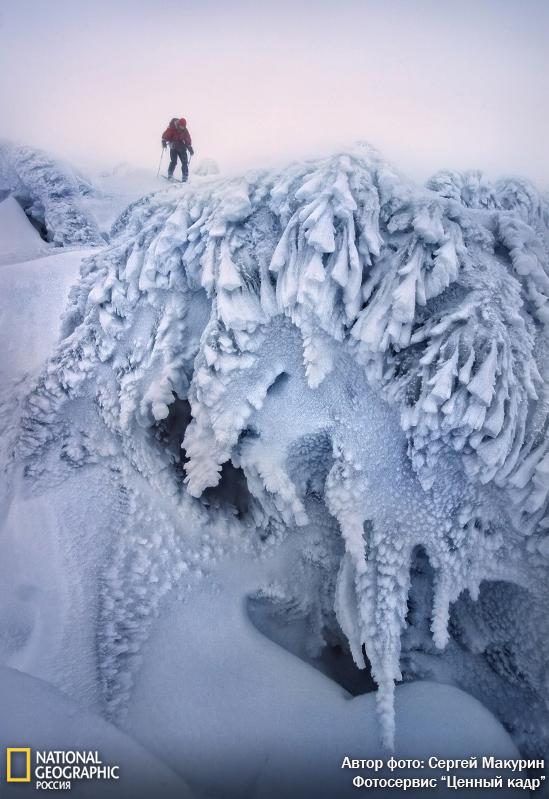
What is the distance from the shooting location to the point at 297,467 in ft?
1.84

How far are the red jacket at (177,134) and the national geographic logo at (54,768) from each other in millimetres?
621

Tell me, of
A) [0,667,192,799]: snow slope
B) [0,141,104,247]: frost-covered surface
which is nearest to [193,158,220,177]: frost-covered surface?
[0,141,104,247]: frost-covered surface

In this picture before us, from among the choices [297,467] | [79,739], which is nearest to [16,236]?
[297,467]

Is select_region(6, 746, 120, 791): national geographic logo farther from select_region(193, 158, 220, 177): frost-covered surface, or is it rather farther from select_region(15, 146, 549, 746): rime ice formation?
select_region(193, 158, 220, 177): frost-covered surface

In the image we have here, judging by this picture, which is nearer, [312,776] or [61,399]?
[312,776]

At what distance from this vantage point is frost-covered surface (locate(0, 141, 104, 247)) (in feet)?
2.38

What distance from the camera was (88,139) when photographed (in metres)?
0.57

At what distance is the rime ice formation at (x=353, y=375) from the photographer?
0.47 meters

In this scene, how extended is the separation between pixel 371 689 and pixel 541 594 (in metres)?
0.20

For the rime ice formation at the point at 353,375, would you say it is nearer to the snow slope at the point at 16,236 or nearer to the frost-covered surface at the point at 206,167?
the frost-covered surface at the point at 206,167

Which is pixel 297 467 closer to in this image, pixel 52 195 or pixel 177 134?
pixel 177 134

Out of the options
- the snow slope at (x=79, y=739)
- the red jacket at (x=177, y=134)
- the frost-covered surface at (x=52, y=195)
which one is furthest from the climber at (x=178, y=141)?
the snow slope at (x=79, y=739)

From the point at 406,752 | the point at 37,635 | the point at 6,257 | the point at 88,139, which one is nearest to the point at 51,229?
the point at 6,257

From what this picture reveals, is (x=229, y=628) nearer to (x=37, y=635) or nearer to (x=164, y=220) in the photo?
(x=37, y=635)
